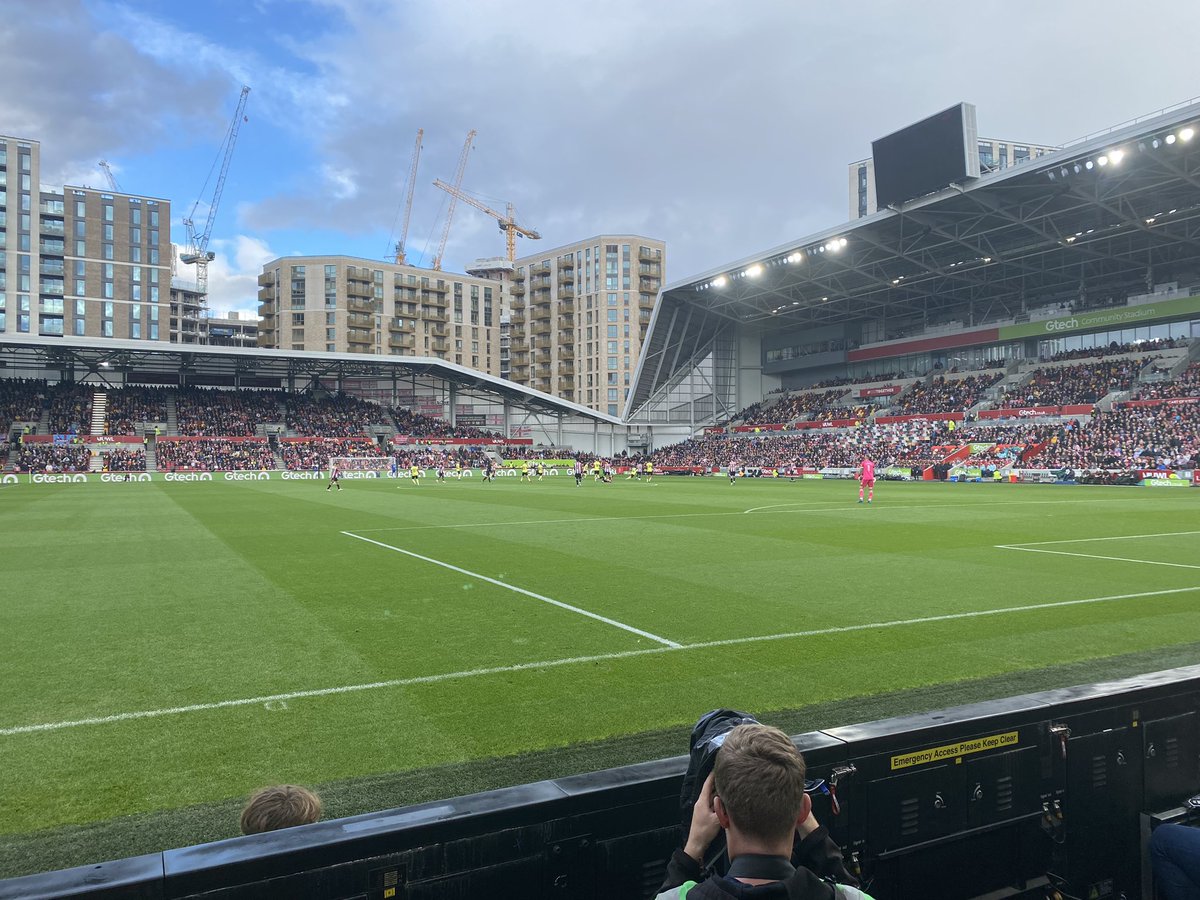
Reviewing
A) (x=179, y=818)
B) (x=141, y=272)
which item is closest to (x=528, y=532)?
(x=179, y=818)

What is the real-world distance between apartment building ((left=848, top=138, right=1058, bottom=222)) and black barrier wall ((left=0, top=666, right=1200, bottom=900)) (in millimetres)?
134472

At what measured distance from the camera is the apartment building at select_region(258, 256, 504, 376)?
113125 millimetres

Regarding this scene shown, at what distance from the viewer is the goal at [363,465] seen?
63688 millimetres

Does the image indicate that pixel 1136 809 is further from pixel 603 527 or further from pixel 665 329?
pixel 665 329

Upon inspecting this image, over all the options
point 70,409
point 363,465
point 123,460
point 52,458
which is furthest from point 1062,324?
point 70,409

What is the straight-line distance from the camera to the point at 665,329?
73938 mm

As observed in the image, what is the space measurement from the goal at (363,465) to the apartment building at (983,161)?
92.1m

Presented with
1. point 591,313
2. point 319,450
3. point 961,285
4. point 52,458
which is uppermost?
point 591,313

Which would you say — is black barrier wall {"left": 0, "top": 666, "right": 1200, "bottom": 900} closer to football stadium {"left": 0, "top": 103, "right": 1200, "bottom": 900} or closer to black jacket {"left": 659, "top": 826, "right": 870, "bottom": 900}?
Result: football stadium {"left": 0, "top": 103, "right": 1200, "bottom": 900}

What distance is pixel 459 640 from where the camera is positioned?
895 centimetres

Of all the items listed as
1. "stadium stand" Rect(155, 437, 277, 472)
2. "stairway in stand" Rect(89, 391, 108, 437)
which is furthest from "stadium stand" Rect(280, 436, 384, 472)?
"stairway in stand" Rect(89, 391, 108, 437)

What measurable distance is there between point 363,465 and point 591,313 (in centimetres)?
5918

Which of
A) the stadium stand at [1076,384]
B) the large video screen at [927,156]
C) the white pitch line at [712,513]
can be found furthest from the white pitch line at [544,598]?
the stadium stand at [1076,384]

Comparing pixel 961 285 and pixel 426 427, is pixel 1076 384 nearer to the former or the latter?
pixel 961 285
